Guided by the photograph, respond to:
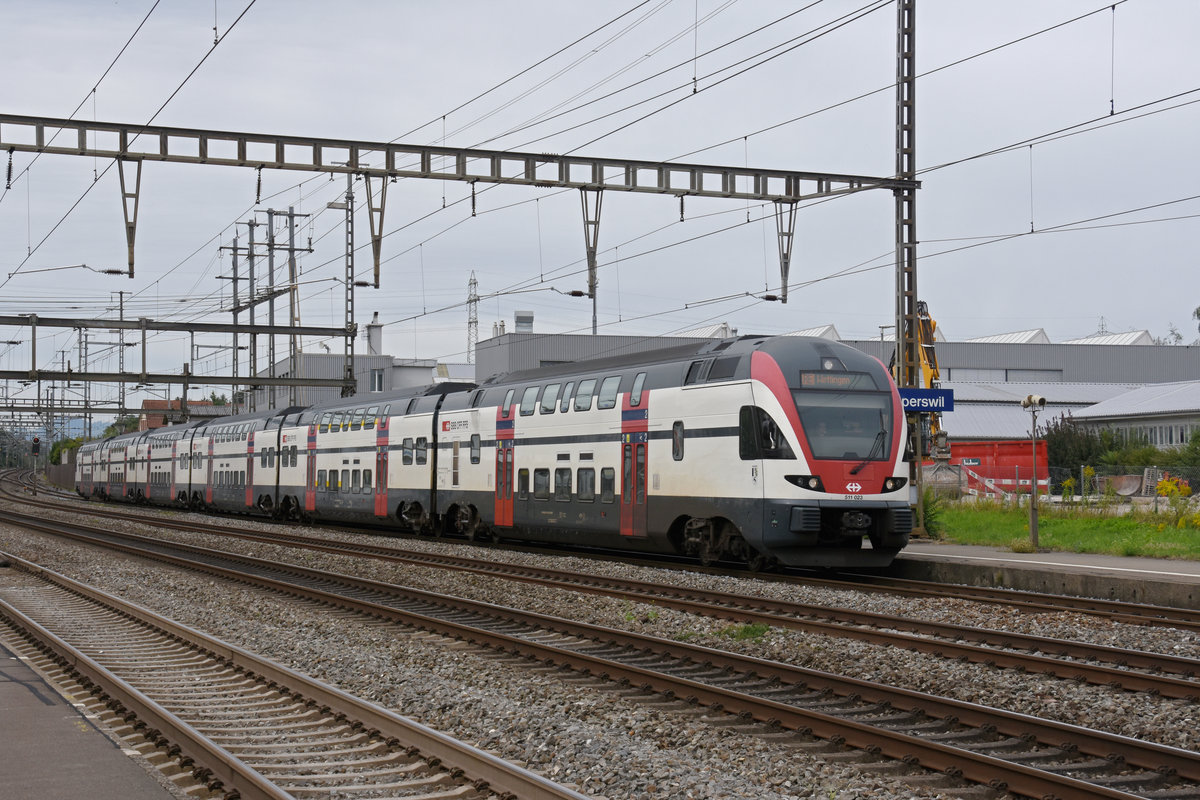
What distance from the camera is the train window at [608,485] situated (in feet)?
70.9

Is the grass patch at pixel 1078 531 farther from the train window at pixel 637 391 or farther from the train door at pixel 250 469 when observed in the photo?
the train door at pixel 250 469

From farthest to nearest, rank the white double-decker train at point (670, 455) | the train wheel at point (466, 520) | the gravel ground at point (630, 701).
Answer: the train wheel at point (466, 520) < the white double-decker train at point (670, 455) < the gravel ground at point (630, 701)

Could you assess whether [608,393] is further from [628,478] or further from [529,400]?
[529,400]

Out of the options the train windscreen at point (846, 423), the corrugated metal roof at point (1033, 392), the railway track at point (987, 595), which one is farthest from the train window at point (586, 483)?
the corrugated metal roof at point (1033, 392)

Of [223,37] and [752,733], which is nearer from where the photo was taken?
[752,733]

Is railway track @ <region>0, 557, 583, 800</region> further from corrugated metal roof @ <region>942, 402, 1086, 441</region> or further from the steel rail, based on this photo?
corrugated metal roof @ <region>942, 402, 1086, 441</region>

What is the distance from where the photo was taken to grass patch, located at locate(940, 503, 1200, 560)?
2131 centimetres

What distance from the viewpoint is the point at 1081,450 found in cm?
4912

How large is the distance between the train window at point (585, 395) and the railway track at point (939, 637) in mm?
4149

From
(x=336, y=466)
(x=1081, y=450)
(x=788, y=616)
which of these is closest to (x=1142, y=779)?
(x=788, y=616)

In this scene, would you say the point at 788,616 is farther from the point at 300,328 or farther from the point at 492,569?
the point at 300,328

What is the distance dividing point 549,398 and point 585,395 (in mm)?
1473

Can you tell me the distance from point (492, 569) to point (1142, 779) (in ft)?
47.3

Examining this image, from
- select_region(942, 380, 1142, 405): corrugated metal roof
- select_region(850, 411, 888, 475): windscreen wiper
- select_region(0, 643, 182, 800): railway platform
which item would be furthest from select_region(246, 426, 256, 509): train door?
select_region(942, 380, 1142, 405): corrugated metal roof
